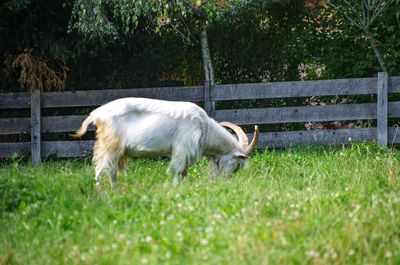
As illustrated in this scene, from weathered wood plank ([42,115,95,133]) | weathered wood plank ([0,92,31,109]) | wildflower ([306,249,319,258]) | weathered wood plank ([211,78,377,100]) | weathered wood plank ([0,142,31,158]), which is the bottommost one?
weathered wood plank ([0,142,31,158])

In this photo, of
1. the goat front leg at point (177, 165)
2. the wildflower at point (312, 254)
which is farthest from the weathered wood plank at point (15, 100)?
the wildflower at point (312, 254)

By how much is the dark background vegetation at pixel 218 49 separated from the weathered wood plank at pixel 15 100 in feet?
0.83

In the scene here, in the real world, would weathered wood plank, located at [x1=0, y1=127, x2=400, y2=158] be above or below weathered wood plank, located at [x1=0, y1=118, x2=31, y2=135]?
below

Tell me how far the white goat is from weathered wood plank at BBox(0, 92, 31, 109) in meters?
3.84

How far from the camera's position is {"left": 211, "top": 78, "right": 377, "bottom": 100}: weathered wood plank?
11430mm

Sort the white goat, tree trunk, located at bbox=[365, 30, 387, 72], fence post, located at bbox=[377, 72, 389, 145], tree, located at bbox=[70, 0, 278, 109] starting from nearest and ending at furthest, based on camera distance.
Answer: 1. the white goat
2. tree, located at bbox=[70, 0, 278, 109]
3. fence post, located at bbox=[377, 72, 389, 145]
4. tree trunk, located at bbox=[365, 30, 387, 72]

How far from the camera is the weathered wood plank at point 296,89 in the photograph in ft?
37.5

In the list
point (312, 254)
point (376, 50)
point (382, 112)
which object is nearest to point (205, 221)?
point (312, 254)

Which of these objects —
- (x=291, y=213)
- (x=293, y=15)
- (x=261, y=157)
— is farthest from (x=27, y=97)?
(x=291, y=213)

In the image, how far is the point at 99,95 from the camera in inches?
452

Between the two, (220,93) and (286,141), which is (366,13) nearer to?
(286,141)

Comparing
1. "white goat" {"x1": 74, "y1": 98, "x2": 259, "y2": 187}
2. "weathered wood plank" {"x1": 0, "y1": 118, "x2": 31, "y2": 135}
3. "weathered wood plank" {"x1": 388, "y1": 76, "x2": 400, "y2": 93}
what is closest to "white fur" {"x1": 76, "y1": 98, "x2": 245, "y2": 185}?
"white goat" {"x1": 74, "y1": 98, "x2": 259, "y2": 187}

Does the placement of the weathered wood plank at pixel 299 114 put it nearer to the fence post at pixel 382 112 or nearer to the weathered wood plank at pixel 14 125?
the fence post at pixel 382 112

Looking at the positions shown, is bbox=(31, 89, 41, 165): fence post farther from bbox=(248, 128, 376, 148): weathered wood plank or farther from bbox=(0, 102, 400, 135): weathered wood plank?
bbox=(248, 128, 376, 148): weathered wood plank
